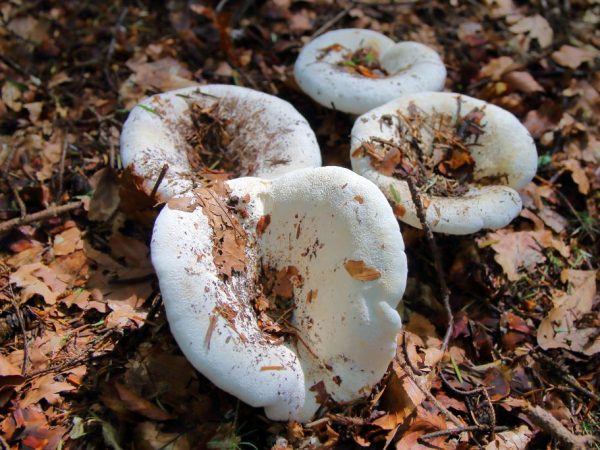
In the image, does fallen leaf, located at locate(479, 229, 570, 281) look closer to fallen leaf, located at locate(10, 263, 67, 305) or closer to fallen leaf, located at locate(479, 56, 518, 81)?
fallen leaf, located at locate(479, 56, 518, 81)

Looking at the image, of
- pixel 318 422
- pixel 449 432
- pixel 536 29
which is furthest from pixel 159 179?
pixel 536 29

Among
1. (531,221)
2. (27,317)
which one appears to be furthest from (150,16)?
(531,221)

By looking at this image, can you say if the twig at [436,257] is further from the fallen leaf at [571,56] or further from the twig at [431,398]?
the fallen leaf at [571,56]

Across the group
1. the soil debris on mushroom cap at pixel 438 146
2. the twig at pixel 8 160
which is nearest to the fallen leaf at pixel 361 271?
the soil debris on mushroom cap at pixel 438 146

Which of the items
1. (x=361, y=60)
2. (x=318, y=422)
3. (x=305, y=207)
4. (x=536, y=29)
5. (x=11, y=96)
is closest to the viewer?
(x=318, y=422)

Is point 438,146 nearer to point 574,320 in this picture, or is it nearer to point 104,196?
point 574,320

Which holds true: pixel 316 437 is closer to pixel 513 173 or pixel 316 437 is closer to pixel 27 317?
pixel 27 317
